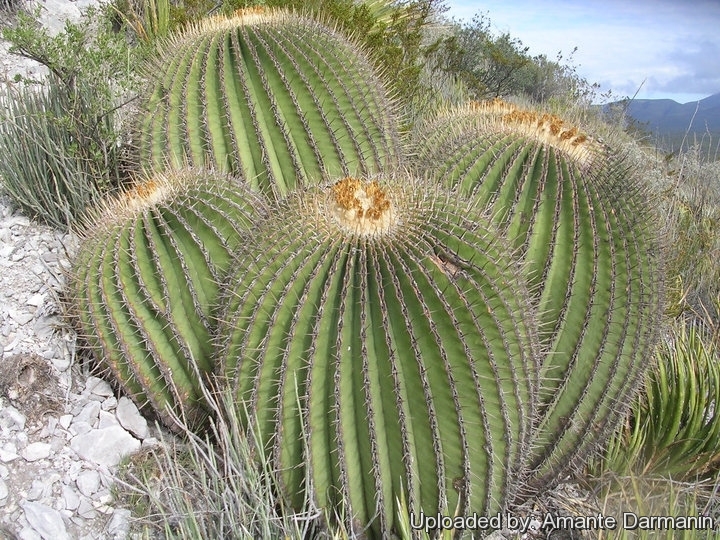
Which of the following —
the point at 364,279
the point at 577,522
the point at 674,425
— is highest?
the point at 364,279

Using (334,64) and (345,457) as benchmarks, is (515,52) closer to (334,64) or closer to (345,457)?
(334,64)

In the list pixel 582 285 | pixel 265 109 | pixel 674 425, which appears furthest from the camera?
pixel 265 109

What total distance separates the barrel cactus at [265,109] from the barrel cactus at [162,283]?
0.58 metres

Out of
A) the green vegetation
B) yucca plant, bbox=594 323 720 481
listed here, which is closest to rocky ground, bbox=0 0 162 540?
the green vegetation

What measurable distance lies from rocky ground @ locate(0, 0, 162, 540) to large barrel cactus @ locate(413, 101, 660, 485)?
1.90 metres

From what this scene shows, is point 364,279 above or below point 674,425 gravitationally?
above

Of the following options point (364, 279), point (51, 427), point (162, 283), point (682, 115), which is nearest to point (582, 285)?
point (364, 279)

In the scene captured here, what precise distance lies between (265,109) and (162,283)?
1198 mm

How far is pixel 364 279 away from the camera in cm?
226

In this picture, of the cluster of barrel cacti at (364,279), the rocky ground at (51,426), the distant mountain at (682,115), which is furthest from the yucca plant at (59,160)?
the distant mountain at (682,115)

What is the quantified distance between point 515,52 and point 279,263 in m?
13.1

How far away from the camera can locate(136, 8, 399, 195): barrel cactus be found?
3488mm

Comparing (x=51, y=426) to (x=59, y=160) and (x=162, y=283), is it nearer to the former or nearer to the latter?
(x=162, y=283)

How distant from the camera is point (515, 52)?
14.0 m
